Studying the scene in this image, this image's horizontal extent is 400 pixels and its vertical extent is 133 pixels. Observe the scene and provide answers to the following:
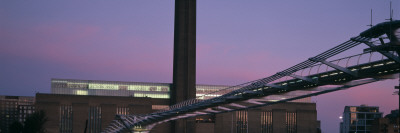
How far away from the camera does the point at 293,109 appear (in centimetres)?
12431

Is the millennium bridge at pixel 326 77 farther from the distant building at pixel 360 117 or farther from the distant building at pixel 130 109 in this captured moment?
the distant building at pixel 360 117

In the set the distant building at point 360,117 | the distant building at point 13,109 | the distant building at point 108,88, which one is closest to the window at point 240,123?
the distant building at point 108,88

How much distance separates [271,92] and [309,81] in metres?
9.67

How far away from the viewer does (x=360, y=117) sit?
548 ft

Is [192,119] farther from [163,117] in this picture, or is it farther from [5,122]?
[5,122]

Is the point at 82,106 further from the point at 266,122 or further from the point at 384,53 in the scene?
the point at 384,53

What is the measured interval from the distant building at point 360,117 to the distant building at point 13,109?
3218 inches

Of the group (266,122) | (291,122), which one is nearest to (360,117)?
(291,122)

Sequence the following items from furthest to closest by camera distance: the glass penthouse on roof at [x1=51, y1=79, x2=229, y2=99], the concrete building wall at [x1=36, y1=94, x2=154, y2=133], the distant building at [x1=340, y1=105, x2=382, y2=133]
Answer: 1. the distant building at [x1=340, y1=105, x2=382, y2=133]
2. the glass penthouse on roof at [x1=51, y1=79, x2=229, y2=99]
3. the concrete building wall at [x1=36, y1=94, x2=154, y2=133]

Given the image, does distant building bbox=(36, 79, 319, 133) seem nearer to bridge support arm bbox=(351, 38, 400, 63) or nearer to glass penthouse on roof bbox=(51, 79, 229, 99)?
glass penthouse on roof bbox=(51, 79, 229, 99)

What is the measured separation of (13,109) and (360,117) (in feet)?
302

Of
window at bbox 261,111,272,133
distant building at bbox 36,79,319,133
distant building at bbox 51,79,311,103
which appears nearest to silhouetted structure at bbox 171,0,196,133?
distant building at bbox 36,79,319,133

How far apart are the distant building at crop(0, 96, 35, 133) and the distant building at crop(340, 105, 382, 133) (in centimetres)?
8173

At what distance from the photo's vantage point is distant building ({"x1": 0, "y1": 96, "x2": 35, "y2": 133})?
166500 mm
